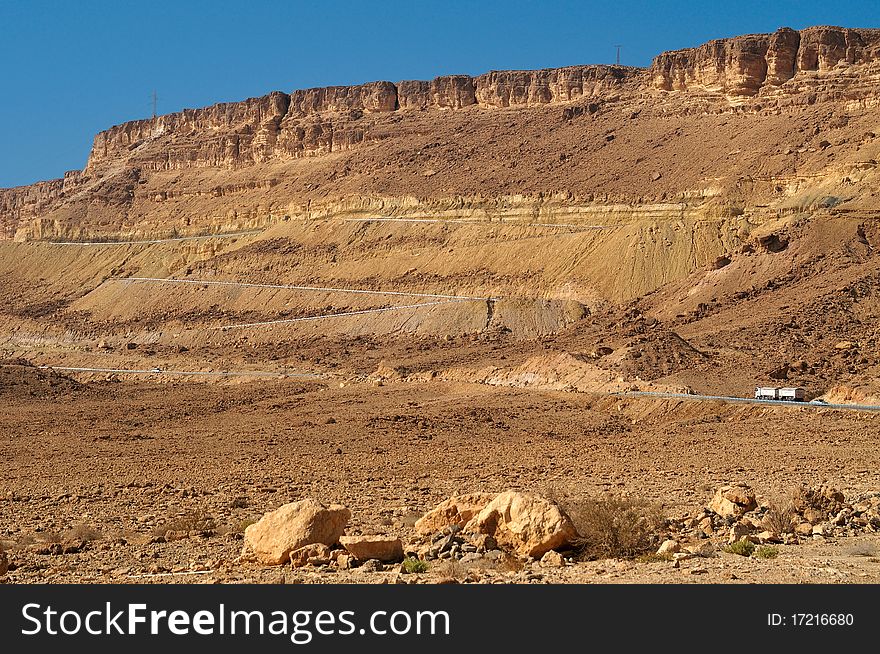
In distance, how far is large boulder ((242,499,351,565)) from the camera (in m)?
12.3

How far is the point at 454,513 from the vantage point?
14414 mm

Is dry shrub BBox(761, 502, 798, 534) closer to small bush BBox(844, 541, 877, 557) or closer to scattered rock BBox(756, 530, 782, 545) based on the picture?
scattered rock BBox(756, 530, 782, 545)

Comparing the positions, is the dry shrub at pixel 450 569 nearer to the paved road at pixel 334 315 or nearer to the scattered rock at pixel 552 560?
the scattered rock at pixel 552 560

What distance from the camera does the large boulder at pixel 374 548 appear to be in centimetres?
1207

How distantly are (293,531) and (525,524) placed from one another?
2.45m

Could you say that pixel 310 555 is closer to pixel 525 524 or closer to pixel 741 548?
pixel 525 524

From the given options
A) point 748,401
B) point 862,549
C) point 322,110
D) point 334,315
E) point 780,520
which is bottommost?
point 862,549

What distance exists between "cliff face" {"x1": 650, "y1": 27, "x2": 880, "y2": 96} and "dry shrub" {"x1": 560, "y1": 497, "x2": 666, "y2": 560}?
2387 inches

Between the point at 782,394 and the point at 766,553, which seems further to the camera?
the point at 782,394

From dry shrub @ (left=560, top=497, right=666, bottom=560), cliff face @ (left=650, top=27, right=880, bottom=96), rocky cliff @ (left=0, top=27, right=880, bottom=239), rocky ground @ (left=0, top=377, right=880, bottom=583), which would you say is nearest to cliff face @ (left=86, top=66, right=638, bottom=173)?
rocky cliff @ (left=0, top=27, right=880, bottom=239)

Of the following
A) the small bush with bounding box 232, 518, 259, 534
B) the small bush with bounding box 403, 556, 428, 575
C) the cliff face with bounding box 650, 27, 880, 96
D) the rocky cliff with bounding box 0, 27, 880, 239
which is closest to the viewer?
the small bush with bounding box 403, 556, 428, 575

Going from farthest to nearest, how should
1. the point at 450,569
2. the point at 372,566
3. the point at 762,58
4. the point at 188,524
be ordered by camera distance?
the point at 762,58 < the point at 188,524 < the point at 372,566 < the point at 450,569

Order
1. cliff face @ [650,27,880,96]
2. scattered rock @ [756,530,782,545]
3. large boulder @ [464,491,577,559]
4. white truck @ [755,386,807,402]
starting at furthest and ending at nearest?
cliff face @ [650,27,880,96] < white truck @ [755,386,807,402] < scattered rock @ [756,530,782,545] < large boulder @ [464,491,577,559]

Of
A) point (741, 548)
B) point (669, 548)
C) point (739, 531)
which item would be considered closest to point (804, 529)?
point (739, 531)
